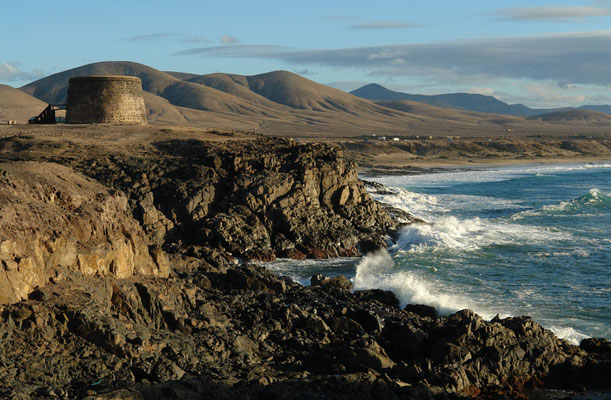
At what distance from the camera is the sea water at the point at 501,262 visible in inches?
963

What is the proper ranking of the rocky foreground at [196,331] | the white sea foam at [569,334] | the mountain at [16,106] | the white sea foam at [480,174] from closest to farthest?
the rocky foreground at [196,331] → the white sea foam at [569,334] → the white sea foam at [480,174] → the mountain at [16,106]

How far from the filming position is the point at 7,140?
41.5 m

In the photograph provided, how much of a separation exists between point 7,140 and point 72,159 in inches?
275

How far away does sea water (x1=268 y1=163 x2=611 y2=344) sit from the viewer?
2445cm

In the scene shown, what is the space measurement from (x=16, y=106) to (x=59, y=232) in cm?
13408

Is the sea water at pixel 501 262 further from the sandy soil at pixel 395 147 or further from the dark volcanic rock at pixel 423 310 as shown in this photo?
the sandy soil at pixel 395 147

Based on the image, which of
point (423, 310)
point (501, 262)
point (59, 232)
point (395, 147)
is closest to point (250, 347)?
point (59, 232)

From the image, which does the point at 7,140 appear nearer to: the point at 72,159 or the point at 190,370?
the point at 72,159

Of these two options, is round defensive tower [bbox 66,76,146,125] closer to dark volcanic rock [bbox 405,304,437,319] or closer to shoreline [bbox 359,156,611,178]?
dark volcanic rock [bbox 405,304,437,319]

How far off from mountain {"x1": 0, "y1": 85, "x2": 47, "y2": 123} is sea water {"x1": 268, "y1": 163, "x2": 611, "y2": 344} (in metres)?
96.3

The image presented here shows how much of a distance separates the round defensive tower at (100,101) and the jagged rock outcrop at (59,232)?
24.0m

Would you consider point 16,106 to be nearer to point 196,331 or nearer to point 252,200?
point 252,200

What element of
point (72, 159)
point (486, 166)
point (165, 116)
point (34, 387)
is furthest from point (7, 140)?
point (165, 116)

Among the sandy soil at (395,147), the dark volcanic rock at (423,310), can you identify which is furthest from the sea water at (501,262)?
the sandy soil at (395,147)
